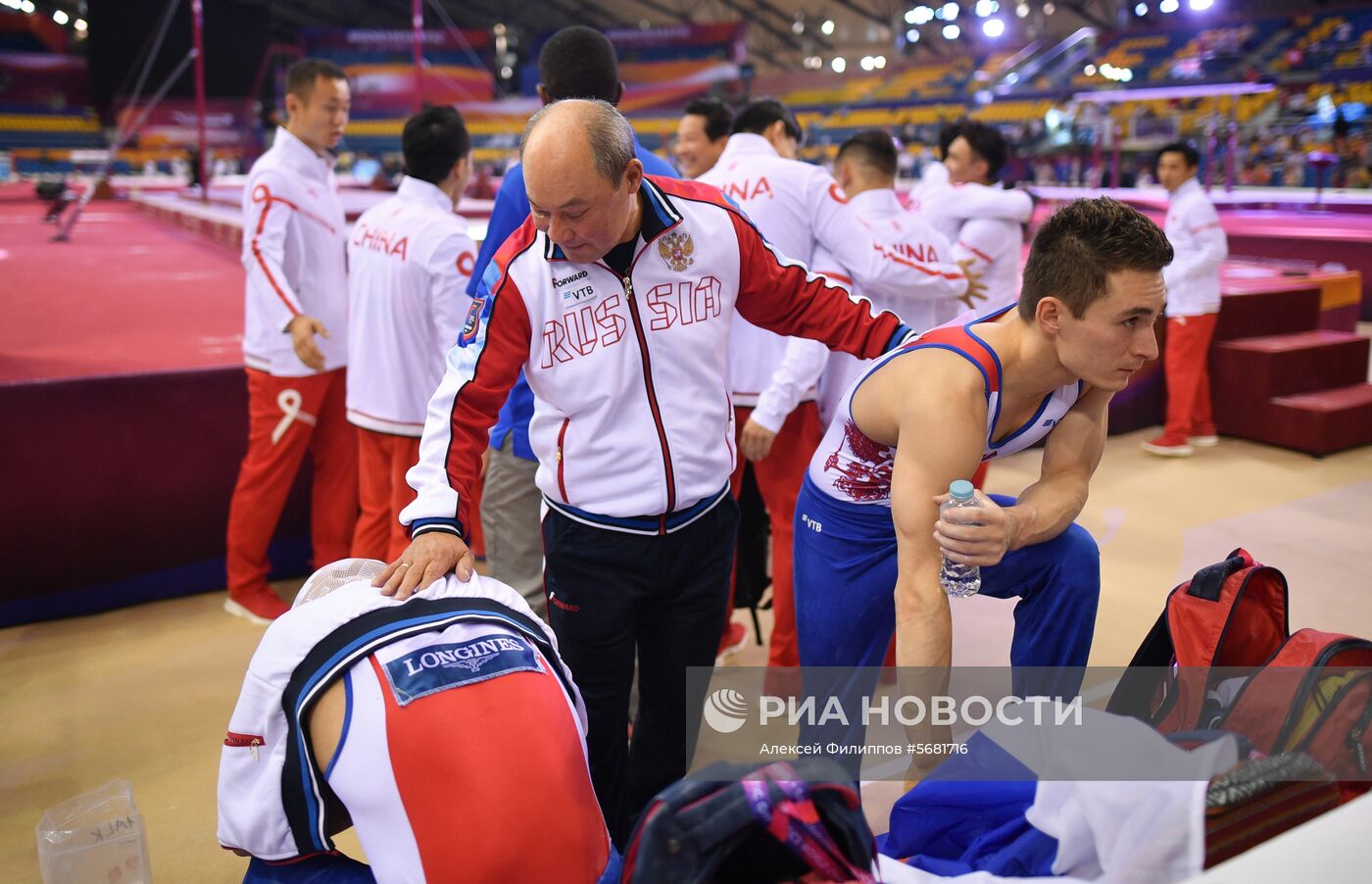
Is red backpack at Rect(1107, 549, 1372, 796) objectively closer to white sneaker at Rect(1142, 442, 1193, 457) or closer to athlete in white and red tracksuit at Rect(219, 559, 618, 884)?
athlete in white and red tracksuit at Rect(219, 559, 618, 884)

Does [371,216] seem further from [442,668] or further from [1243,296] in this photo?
[1243,296]

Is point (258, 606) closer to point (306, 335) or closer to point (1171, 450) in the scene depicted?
point (306, 335)

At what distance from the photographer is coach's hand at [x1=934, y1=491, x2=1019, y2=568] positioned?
4.73 ft

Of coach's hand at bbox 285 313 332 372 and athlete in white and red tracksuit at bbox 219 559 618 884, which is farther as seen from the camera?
coach's hand at bbox 285 313 332 372

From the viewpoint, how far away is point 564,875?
1092mm

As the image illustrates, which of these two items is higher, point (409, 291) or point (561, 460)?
point (409, 291)

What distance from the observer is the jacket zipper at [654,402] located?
1.63m

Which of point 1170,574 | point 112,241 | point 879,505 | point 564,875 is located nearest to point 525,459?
point 879,505

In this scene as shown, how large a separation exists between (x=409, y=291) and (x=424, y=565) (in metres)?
1.70

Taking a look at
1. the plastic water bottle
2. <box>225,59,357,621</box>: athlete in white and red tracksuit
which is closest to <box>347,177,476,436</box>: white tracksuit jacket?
<box>225,59,357,621</box>: athlete in white and red tracksuit

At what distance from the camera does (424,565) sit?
4.30ft

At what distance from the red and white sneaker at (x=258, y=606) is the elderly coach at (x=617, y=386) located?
5.73 ft

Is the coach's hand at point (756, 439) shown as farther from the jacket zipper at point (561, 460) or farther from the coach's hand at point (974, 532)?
the coach's hand at point (974, 532)

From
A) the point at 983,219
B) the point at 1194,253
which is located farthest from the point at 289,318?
the point at 1194,253
